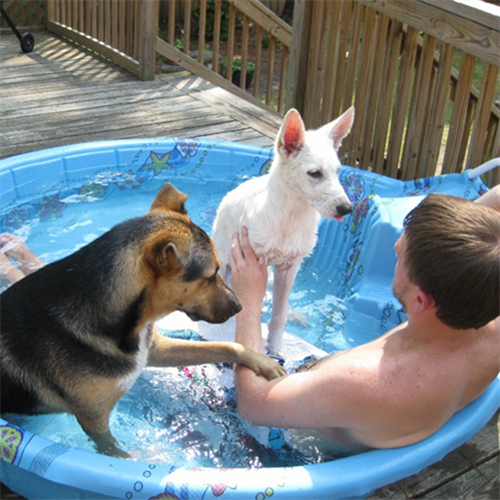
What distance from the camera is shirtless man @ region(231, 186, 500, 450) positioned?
2.36 m

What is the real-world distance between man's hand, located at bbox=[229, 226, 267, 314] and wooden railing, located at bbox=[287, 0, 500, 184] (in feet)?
7.97

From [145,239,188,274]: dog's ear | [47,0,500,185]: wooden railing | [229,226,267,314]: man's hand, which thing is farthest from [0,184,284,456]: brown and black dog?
[47,0,500,185]: wooden railing

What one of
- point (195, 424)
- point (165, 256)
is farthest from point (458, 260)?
point (195, 424)

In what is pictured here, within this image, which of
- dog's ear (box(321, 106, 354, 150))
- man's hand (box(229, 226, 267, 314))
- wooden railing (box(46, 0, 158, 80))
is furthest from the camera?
wooden railing (box(46, 0, 158, 80))

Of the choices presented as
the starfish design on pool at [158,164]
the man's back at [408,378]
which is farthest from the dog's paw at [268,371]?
the starfish design on pool at [158,164]

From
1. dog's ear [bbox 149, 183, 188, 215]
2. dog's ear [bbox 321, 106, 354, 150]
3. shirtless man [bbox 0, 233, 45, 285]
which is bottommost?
shirtless man [bbox 0, 233, 45, 285]

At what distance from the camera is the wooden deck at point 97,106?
674cm

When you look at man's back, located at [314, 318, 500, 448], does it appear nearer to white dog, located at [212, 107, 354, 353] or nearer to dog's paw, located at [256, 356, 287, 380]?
dog's paw, located at [256, 356, 287, 380]

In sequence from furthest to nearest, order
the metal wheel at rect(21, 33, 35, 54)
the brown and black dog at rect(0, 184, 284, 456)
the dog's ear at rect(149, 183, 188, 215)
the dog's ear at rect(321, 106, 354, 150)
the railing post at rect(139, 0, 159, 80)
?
the metal wheel at rect(21, 33, 35, 54) < the railing post at rect(139, 0, 159, 80) < the dog's ear at rect(321, 106, 354, 150) < the dog's ear at rect(149, 183, 188, 215) < the brown and black dog at rect(0, 184, 284, 456)

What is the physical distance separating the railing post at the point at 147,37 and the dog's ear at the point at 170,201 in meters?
5.53

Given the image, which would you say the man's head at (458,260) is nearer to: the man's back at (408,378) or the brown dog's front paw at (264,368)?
the man's back at (408,378)

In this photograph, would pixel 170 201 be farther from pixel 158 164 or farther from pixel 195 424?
pixel 158 164

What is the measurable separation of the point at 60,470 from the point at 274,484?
0.86 metres

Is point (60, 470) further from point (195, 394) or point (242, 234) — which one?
point (242, 234)
